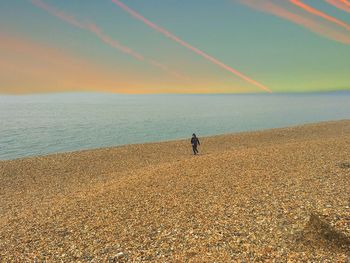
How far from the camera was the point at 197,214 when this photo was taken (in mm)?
13695

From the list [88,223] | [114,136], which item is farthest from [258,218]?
[114,136]

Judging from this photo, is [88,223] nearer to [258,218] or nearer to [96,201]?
[96,201]

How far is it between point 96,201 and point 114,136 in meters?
50.0

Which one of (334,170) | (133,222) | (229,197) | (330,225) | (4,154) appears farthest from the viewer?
(4,154)

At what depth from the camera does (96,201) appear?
17453 mm

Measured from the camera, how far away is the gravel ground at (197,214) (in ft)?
33.9

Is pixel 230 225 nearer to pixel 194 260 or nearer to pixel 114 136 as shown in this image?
pixel 194 260

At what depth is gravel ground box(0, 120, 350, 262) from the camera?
10.3m

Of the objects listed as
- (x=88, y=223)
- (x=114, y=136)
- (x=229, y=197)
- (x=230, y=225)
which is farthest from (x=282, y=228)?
(x=114, y=136)

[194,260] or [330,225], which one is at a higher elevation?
[330,225]

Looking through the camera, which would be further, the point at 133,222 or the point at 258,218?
the point at 133,222

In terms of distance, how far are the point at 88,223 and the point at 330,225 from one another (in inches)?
416

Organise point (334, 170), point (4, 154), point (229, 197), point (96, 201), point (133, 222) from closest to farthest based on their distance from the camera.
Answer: point (133, 222)
point (229, 197)
point (96, 201)
point (334, 170)
point (4, 154)

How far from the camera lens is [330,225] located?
10789mm
